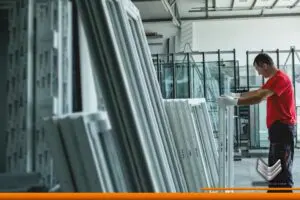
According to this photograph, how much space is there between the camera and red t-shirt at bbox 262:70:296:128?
415 cm

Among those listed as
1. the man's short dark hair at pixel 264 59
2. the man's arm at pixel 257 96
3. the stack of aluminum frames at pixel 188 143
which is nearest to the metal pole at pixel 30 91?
the stack of aluminum frames at pixel 188 143

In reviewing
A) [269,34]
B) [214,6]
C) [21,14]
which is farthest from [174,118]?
[269,34]

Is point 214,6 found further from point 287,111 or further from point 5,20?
point 5,20

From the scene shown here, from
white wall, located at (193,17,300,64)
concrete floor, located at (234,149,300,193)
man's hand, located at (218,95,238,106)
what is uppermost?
white wall, located at (193,17,300,64)

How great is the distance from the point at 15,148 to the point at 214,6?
12.3 m

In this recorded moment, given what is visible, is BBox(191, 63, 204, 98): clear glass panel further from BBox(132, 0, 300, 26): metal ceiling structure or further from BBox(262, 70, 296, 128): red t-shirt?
BBox(262, 70, 296, 128): red t-shirt

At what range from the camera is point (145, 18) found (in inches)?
590

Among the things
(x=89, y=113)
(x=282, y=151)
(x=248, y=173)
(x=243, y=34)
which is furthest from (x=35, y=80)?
(x=243, y=34)

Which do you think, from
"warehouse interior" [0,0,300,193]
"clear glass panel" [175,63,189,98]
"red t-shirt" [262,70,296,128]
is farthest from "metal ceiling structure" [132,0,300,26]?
"warehouse interior" [0,0,300,193]

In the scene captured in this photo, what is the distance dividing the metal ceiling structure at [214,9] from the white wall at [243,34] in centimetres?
21

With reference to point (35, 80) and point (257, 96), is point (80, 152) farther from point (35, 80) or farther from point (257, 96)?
point (257, 96)

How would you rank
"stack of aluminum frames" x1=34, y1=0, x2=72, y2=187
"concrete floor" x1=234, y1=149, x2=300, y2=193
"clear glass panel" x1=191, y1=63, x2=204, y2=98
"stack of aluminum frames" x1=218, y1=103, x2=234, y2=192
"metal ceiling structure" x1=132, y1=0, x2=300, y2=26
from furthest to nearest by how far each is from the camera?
"metal ceiling structure" x1=132, y1=0, x2=300, y2=26, "clear glass panel" x1=191, y1=63, x2=204, y2=98, "concrete floor" x1=234, y1=149, x2=300, y2=193, "stack of aluminum frames" x1=218, y1=103, x2=234, y2=192, "stack of aluminum frames" x1=34, y1=0, x2=72, y2=187

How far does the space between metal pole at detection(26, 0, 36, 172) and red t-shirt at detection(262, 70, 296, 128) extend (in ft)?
8.30

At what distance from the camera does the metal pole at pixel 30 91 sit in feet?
8.07
